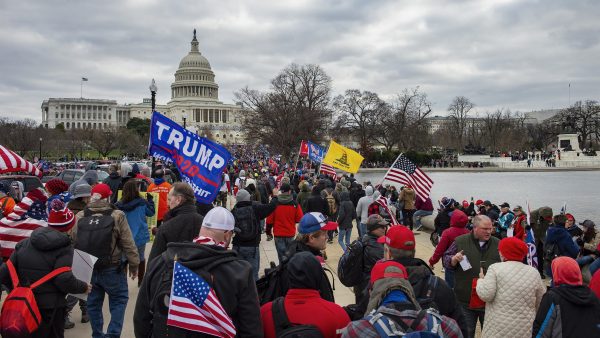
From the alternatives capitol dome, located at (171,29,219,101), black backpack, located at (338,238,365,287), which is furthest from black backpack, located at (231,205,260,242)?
capitol dome, located at (171,29,219,101)

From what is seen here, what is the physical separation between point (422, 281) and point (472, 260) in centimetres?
197

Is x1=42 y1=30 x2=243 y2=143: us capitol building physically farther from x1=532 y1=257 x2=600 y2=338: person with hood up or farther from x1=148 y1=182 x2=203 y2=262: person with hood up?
x1=532 y1=257 x2=600 y2=338: person with hood up

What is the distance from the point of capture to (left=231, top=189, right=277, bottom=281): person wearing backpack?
7395 mm

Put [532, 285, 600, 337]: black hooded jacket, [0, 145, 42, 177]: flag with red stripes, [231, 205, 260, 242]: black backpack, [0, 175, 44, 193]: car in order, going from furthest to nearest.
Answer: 1. [0, 175, 44, 193]: car
2. [231, 205, 260, 242]: black backpack
3. [0, 145, 42, 177]: flag with red stripes
4. [532, 285, 600, 337]: black hooded jacket

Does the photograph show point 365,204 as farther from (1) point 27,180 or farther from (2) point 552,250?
(1) point 27,180

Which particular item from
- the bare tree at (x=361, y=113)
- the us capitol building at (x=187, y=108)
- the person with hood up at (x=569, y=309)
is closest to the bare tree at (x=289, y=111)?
the bare tree at (x=361, y=113)

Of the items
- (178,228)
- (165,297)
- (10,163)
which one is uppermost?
(10,163)

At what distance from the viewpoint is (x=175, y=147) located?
22.4ft

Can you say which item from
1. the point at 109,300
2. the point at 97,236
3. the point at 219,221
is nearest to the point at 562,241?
the point at 219,221

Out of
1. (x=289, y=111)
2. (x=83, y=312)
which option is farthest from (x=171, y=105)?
(x=83, y=312)

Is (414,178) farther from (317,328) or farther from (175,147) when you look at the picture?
(317,328)

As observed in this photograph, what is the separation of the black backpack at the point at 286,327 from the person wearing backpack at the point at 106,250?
2.83 metres

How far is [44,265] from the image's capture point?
444 cm

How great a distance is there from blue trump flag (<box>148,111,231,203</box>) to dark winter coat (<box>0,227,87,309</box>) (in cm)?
215
